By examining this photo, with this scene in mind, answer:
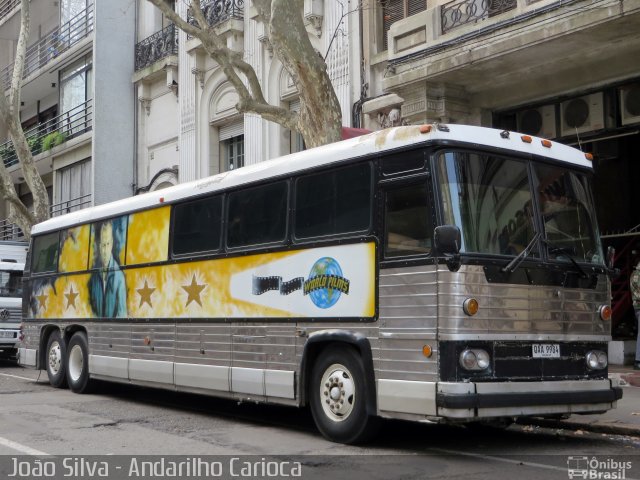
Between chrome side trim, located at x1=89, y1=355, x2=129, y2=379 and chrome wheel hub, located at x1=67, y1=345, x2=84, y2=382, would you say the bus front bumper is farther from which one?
chrome wheel hub, located at x1=67, y1=345, x2=84, y2=382

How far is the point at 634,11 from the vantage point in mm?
11602

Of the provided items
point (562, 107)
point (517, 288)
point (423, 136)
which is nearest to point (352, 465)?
point (517, 288)

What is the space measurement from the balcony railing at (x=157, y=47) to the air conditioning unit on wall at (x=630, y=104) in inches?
564

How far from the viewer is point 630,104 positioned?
558 inches

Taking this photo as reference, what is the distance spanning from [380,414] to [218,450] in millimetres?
1600

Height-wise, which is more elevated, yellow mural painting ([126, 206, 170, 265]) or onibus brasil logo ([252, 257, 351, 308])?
yellow mural painting ([126, 206, 170, 265])

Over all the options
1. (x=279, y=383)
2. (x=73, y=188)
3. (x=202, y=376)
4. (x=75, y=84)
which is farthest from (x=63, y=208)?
(x=279, y=383)

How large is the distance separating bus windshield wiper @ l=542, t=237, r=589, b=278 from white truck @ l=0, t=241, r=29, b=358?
15.3 metres

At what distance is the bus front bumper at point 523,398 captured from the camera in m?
7.59

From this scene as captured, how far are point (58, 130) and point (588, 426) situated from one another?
85.1 feet

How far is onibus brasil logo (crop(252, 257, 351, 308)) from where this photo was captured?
351 inches

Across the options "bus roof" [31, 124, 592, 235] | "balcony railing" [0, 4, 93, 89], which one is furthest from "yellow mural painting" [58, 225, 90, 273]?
"balcony railing" [0, 4, 93, 89]

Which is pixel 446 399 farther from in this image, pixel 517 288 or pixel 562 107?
pixel 562 107

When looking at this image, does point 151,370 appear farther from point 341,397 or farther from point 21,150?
point 21,150
